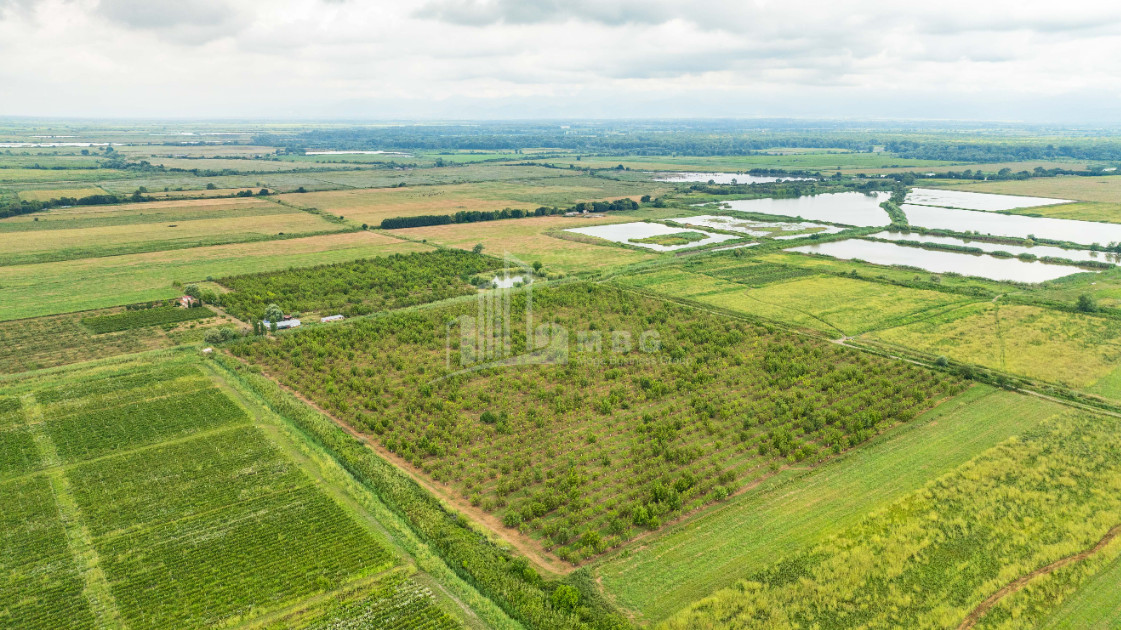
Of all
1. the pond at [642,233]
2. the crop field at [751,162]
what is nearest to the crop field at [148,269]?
the pond at [642,233]

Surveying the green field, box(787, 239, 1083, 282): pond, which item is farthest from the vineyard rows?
box(787, 239, 1083, 282): pond

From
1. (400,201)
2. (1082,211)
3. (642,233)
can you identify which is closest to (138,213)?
(400,201)

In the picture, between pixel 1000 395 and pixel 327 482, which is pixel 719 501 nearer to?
pixel 327 482

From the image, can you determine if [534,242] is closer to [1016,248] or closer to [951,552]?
[1016,248]

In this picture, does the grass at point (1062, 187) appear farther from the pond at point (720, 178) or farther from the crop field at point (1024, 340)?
the crop field at point (1024, 340)

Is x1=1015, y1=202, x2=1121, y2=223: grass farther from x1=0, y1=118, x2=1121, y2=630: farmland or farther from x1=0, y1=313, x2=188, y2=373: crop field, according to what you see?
x1=0, y1=313, x2=188, y2=373: crop field
